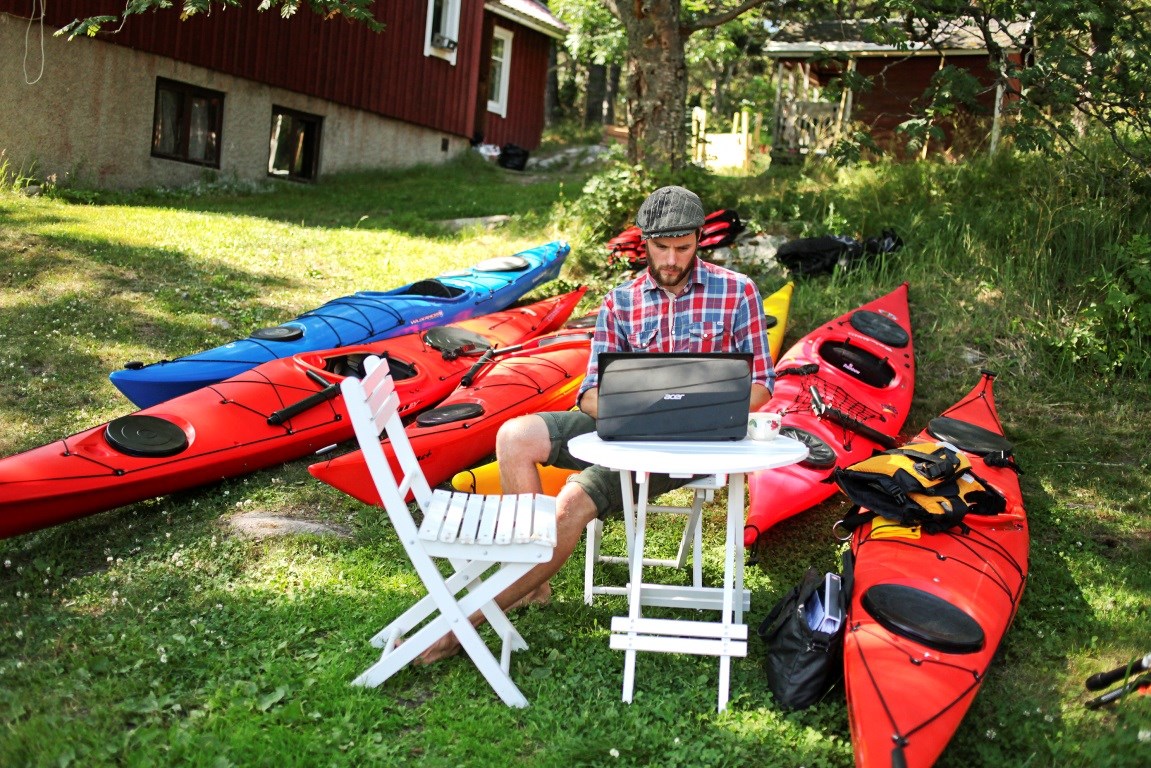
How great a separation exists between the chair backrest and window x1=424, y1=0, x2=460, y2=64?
1300 cm

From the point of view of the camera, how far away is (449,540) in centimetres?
289

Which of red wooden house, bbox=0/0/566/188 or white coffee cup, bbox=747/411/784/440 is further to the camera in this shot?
red wooden house, bbox=0/0/566/188

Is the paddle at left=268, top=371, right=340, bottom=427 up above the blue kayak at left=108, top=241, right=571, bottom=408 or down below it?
below

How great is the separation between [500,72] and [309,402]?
13841 mm

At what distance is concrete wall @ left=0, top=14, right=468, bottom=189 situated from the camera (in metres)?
9.88

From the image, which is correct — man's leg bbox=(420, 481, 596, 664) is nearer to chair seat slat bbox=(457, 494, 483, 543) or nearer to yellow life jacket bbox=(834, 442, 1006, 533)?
chair seat slat bbox=(457, 494, 483, 543)

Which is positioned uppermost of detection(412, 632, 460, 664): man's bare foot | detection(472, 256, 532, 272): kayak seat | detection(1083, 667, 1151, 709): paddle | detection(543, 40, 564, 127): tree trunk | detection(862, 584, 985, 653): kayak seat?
detection(543, 40, 564, 127): tree trunk

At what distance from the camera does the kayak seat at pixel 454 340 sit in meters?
5.86

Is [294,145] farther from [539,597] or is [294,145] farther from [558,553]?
[558,553]

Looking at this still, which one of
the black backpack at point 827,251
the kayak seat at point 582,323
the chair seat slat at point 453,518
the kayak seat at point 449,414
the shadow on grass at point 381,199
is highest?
the shadow on grass at point 381,199

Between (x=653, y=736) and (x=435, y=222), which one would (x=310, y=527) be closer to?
(x=653, y=736)

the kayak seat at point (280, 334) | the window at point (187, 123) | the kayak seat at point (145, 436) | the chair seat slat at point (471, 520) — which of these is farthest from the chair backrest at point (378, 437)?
the window at point (187, 123)

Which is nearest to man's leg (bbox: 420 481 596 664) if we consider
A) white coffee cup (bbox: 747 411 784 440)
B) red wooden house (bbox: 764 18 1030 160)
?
white coffee cup (bbox: 747 411 784 440)

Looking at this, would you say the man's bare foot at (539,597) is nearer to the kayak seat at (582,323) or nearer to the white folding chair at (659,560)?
the white folding chair at (659,560)
